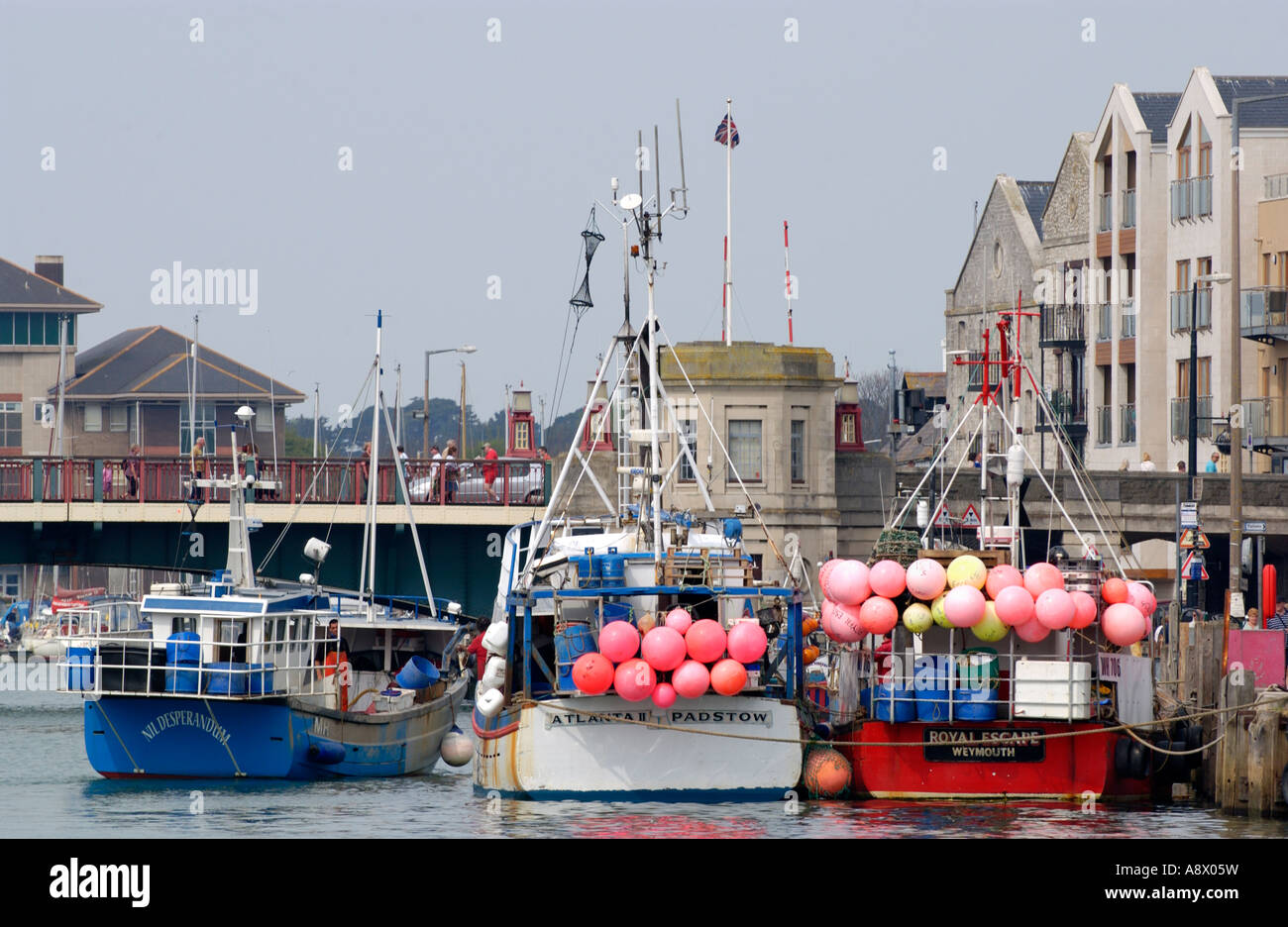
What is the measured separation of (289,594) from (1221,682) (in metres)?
16.2

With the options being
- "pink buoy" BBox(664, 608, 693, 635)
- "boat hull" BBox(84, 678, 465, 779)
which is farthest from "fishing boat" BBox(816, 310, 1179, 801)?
"boat hull" BBox(84, 678, 465, 779)

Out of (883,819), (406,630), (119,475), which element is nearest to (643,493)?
(883,819)

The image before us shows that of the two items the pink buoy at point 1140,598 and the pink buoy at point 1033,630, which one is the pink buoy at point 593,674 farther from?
the pink buoy at point 1140,598

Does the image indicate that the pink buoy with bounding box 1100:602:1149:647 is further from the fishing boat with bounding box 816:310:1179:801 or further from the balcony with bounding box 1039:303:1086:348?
the balcony with bounding box 1039:303:1086:348

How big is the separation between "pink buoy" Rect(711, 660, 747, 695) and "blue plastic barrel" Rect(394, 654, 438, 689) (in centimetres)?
1436

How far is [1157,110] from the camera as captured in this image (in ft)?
236

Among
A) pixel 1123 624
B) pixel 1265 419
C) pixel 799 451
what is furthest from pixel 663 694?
pixel 1265 419

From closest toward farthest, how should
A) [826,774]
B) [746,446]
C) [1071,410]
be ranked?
[826,774] → [746,446] → [1071,410]

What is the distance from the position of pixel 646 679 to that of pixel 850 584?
3553 mm

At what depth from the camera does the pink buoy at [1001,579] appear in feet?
102

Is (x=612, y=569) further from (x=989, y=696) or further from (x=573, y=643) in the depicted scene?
(x=989, y=696)

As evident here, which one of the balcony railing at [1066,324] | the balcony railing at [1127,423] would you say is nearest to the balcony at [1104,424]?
the balcony railing at [1127,423]

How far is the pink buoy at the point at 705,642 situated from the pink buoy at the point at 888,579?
2.55 metres
